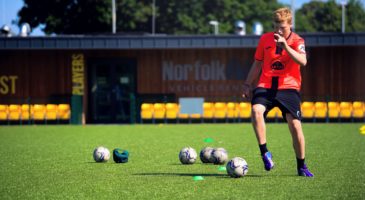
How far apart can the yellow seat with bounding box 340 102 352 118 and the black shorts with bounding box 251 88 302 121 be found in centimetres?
2451

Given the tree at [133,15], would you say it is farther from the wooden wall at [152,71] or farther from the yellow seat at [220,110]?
the yellow seat at [220,110]

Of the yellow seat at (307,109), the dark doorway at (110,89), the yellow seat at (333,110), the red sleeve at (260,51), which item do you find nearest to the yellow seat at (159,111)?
the dark doorway at (110,89)

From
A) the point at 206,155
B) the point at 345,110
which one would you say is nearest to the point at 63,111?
the point at 345,110

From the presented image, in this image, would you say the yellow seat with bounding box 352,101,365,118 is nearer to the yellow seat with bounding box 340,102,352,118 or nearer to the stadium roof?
the yellow seat with bounding box 340,102,352,118

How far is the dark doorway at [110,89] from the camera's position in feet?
130

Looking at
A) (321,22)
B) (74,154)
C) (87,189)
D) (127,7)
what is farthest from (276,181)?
(321,22)

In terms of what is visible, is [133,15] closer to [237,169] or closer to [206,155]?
[206,155]

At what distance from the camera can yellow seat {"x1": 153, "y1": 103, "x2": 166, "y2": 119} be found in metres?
36.0

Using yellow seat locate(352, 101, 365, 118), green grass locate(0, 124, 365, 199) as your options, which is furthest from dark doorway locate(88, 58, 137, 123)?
green grass locate(0, 124, 365, 199)

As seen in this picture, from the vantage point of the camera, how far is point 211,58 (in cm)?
3919

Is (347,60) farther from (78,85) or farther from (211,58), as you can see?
(78,85)

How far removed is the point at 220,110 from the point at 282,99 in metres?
24.7

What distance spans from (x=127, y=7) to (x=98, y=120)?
31.4 m

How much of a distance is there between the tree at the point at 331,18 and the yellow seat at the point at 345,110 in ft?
188
